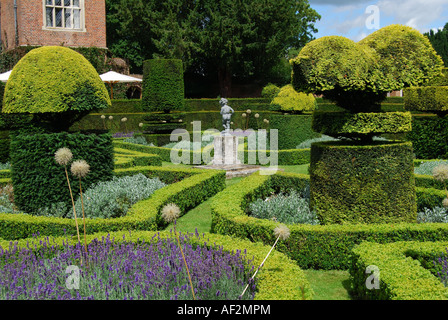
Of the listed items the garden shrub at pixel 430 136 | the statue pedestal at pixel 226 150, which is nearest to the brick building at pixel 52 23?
the statue pedestal at pixel 226 150

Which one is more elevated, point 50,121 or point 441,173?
point 50,121

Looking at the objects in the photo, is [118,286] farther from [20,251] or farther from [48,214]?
[48,214]

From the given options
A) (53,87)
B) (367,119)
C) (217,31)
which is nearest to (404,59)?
(367,119)

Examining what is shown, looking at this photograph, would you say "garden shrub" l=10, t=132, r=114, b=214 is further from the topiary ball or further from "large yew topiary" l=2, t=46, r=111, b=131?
the topiary ball

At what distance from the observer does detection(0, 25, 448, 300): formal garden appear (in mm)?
4047

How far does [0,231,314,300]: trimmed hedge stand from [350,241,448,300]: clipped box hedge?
75 centimetres

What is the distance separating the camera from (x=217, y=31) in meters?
32.8

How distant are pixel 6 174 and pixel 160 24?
87.2 feet

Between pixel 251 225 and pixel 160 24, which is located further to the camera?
pixel 160 24

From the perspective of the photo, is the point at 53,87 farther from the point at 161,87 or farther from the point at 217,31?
the point at 217,31

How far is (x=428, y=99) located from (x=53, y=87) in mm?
10780

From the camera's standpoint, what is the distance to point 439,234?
18.2 feet
